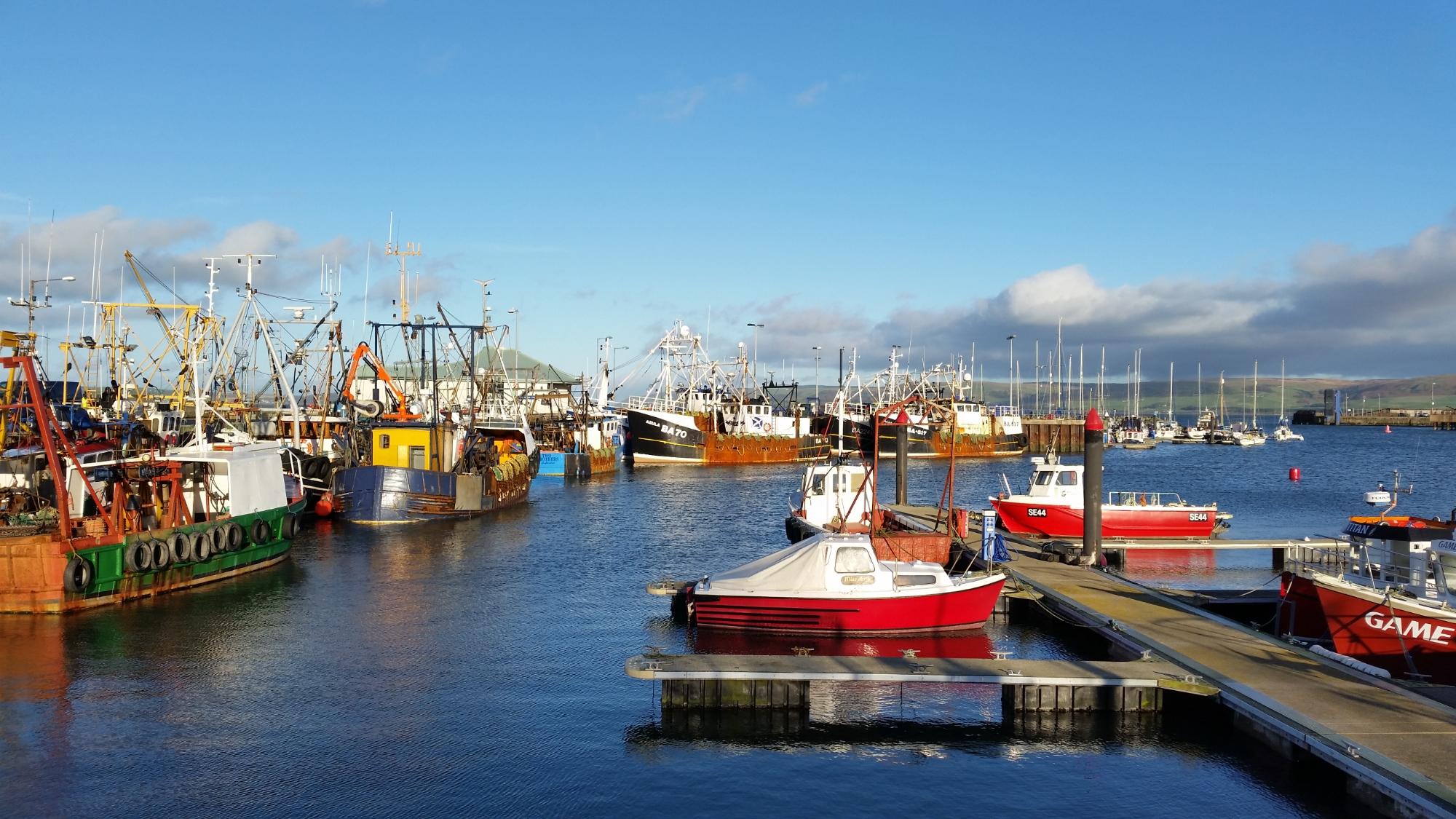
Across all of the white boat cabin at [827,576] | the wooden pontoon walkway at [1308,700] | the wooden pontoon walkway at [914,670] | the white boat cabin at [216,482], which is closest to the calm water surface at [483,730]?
the wooden pontoon walkway at [914,670]

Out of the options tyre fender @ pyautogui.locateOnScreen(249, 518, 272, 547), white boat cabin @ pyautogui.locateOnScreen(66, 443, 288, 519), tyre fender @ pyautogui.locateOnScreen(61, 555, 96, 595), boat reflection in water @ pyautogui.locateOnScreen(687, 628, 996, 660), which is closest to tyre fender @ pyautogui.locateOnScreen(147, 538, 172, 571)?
tyre fender @ pyautogui.locateOnScreen(61, 555, 96, 595)

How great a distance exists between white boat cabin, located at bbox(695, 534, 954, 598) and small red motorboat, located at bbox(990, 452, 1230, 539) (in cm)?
1890

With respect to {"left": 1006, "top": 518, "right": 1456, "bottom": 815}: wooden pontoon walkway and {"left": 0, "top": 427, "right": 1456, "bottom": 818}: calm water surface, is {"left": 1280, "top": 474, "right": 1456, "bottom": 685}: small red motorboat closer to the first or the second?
{"left": 1006, "top": 518, "right": 1456, "bottom": 815}: wooden pontoon walkway

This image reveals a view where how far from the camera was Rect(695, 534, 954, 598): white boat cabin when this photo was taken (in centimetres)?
2633

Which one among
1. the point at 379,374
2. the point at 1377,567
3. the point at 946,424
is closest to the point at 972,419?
the point at 946,424

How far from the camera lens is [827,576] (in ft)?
86.6

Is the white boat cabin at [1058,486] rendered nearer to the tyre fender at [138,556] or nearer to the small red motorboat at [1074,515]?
the small red motorboat at [1074,515]

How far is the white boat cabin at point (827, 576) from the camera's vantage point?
26.3 m

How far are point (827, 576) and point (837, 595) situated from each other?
1.71 feet

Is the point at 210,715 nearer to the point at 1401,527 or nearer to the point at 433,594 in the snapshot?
the point at 433,594

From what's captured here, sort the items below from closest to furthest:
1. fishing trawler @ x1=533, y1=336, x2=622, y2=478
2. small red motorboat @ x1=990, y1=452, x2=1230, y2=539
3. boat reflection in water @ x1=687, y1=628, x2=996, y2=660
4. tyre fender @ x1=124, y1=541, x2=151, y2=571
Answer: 1. boat reflection in water @ x1=687, y1=628, x2=996, y2=660
2. tyre fender @ x1=124, y1=541, x2=151, y2=571
3. small red motorboat @ x1=990, y1=452, x2=1230, y2=539
4. fishing trawler @ x1=533, y1=336, x2=622, y2=478

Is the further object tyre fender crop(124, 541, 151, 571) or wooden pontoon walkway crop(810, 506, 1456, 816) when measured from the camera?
tyre fender crop(124, 541, 151, 571)

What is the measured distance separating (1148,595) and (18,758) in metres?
25.4

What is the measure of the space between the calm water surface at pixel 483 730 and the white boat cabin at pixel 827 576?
1.50m
